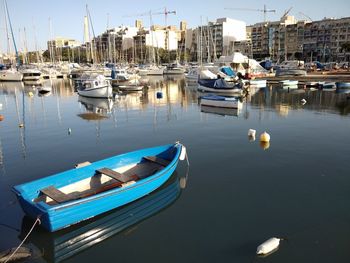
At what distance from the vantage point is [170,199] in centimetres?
1230

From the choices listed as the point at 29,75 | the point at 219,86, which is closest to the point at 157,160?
the point at 219,86

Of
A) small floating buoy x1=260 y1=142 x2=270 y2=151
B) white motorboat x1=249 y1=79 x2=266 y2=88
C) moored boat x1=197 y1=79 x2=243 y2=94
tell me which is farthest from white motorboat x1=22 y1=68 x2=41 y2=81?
small floating buoy x1=260 y1=142 x2=270 y2=151

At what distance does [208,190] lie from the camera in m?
12.8

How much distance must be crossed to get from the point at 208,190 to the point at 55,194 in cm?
579

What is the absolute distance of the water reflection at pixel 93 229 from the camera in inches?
368

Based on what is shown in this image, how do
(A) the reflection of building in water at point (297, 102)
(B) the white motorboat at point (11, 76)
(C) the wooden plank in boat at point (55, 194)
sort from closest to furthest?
(C) the wooden plank in boat at point (55, 194) → (A) the reflection of building in water at point (297, 102) → (B) the white motorboat at point (11, 76)

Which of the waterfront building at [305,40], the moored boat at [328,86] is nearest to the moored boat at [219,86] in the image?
the moored boat at [328,86]

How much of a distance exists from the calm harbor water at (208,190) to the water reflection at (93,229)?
0.03 meters

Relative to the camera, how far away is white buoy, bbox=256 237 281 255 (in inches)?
341

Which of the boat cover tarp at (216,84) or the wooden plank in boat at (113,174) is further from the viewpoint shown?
the boat cover tarp at (216,84)

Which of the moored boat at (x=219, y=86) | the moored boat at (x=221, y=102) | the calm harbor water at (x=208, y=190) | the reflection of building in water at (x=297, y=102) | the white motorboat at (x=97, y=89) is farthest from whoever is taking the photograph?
the moored boat at (x=219, y=86)

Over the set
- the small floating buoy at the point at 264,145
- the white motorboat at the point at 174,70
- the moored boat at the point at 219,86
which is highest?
the white motorboat at the point at 174,70

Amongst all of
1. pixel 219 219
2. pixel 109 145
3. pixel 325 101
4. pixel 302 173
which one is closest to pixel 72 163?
pixel 109 145

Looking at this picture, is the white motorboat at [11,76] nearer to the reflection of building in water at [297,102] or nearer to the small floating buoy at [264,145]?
the reflection of building in water at [297,102]
